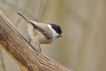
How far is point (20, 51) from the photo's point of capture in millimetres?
1586

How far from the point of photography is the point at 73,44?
3.41 metres

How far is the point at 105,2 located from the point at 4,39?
1.86 meters

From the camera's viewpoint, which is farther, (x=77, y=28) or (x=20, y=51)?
(x=77, y=28)

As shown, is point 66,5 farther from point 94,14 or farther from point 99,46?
point 99,46

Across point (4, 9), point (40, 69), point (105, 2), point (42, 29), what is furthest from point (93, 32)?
point (40, 69)

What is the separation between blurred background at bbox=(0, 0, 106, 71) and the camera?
3135 mm

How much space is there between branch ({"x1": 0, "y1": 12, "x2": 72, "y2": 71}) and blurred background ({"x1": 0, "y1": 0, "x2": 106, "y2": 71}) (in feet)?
4.61

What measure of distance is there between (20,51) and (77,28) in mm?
1920

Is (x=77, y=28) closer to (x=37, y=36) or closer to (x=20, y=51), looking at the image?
(x=37, y=36)

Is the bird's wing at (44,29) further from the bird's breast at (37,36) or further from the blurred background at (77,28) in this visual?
the blurred background at (77,28)

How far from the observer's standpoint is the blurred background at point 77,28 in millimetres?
3135

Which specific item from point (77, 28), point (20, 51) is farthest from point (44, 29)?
point (77, 28)

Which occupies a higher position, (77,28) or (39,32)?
(39,32)

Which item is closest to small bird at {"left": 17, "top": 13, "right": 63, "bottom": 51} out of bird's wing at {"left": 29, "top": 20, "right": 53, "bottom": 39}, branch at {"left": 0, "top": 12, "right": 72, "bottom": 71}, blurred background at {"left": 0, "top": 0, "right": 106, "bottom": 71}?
bird's wing at {"left": 29, "top": 20, "right": 53, "bottom": 39}
